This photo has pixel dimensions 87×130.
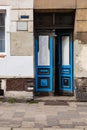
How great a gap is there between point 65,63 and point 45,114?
349 cm

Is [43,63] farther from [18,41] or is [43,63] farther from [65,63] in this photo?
[18,41]

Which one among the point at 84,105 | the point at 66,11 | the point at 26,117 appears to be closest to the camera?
the point at 26,117

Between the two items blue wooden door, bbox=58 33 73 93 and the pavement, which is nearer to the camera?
the pavement

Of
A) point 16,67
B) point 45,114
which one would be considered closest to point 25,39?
point 16,67

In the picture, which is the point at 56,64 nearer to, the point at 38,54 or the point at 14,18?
the point at 38,54

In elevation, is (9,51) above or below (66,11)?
below

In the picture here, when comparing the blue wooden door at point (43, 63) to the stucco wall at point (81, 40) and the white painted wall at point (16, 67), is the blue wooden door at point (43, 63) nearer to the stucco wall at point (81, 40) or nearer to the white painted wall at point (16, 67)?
the white painted wall at point (16, 67)

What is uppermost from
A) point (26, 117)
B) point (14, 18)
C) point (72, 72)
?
point (14, 18)

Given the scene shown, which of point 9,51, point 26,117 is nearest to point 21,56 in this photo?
point 9,51

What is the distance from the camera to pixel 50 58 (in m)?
14.6

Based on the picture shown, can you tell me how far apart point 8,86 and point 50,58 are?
1.73 m

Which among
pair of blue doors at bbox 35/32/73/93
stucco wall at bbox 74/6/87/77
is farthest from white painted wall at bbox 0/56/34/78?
stucco wall at bbox 74/6/87/77

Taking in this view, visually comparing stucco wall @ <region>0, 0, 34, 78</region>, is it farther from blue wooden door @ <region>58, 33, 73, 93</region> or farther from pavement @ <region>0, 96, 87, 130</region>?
blue wooden door @ <region>58, 33, 73, 93</region>

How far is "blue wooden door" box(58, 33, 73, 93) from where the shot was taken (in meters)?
14.7
